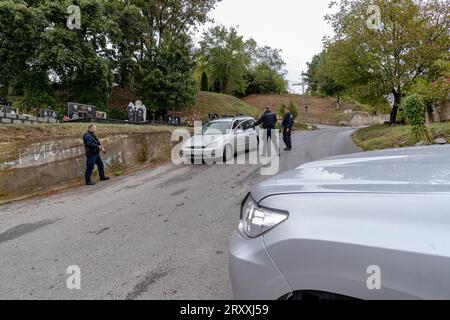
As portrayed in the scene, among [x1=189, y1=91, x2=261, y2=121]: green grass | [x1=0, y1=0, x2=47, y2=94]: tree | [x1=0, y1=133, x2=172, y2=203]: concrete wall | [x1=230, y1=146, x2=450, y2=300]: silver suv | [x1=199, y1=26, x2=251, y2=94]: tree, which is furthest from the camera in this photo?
[x1=199, y1=26, x2=251, y2=94]: tree

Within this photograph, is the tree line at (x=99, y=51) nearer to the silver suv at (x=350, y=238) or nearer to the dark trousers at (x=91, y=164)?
the dark trousers at (x=91, y=164)

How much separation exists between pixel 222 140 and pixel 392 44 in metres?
11.5

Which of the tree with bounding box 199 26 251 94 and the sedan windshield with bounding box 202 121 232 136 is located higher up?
the tree with bounding box 199 26 251 94

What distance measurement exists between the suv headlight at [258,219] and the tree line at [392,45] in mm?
15208

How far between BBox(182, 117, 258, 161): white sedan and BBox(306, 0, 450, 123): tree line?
28.1ft

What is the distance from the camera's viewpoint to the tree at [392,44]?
15.2 m

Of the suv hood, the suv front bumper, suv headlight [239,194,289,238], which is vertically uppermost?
the suv hood

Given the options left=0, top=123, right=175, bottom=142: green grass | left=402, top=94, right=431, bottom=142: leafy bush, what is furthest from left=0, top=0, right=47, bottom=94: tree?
left=402, top=94, right=431, bottom=142: leafy bush

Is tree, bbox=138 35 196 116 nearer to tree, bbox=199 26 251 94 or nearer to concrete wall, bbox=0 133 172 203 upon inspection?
concrete wall, bbox=0 133 172 203

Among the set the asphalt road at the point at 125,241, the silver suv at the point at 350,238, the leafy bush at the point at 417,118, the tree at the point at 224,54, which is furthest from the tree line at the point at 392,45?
the tree at the point at 224,54

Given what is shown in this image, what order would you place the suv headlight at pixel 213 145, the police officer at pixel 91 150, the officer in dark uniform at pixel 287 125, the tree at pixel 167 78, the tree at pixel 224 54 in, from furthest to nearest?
the tree at pixel 224 54 < the tree at pixel 167 78 < the officer in dark uniform at pixel 287 125 < the suv headlight at pixel 213 145 < the police officer at pixel 91 150

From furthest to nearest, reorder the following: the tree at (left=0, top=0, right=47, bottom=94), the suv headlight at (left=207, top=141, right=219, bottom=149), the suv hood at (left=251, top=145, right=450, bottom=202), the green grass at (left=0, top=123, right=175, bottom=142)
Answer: the tree at (left=0, top=0, right=47, bottom=94) → the suv headlight at (left=207, top=141, right=219, bottom=149) → the green grass at (left=0, top=123, right=175, bottom=142) → the suv hood at (left=251, top=145, right=450, bottom=202)

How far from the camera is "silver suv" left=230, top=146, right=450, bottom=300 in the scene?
1.25 metres
